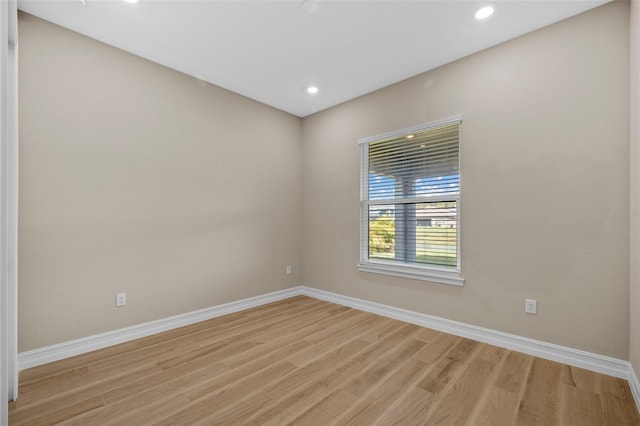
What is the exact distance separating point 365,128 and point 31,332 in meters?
3.88

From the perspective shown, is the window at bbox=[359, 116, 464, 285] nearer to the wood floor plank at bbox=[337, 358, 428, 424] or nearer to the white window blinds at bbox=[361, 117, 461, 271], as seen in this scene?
the white window blinds at bbox=[361, 117, 461, 271]

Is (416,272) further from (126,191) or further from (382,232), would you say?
(126,191)

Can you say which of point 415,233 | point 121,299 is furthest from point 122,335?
point 415,233

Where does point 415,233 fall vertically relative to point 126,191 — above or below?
below

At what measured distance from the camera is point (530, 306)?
256 centimetres

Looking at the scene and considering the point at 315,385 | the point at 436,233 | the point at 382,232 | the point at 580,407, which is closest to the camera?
the point at 580,407

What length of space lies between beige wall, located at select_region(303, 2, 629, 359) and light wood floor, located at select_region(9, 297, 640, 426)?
41 centimetres

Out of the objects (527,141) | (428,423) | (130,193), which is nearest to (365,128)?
(527,141)

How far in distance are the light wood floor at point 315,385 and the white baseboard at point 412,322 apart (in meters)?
0.07

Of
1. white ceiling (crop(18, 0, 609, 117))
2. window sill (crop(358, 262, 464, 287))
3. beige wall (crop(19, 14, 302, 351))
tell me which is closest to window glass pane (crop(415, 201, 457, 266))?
window sill (crop(358, 262, 464, 287))

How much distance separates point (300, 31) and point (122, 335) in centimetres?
327

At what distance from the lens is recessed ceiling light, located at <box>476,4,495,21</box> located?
91.2 inches

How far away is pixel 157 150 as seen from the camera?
3066 mm

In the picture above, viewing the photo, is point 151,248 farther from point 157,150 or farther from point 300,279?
point 300,279
